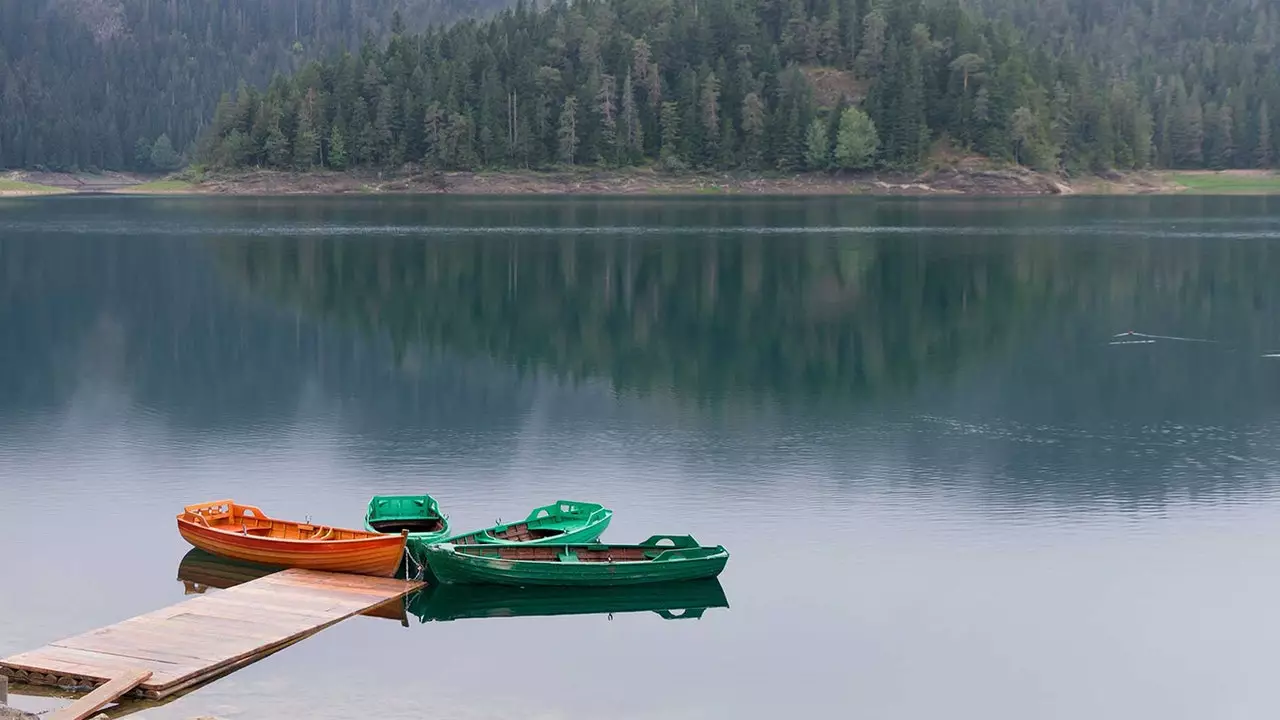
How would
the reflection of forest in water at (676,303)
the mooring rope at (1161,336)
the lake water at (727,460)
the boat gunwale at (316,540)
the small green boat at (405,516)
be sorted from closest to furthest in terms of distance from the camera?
the lake water at (727,460)
the boat gunwale at (316,540)
the small green boat at (405,516)
the reflection of forest in water at (676,303)
the mooring rope at (1161,336)

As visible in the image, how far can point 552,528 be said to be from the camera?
42.4 meters

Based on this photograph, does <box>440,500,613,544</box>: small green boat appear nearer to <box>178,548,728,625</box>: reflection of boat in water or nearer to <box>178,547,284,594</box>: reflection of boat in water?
<box>178,548,728,625</box>: reflection of boat in water

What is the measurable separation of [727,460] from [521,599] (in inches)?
637

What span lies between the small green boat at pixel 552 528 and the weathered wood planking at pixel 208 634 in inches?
85.6

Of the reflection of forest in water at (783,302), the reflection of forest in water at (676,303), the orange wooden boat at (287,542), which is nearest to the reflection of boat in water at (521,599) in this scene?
the orange wooden boat at (287,542)

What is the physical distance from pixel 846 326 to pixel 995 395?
892 inches

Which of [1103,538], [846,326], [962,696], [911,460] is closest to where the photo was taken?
[962,696]

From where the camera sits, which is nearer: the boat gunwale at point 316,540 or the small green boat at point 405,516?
the boat gunwale at point 316,540

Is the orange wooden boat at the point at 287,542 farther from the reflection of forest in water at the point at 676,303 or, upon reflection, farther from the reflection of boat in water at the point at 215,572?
the reflection of forest in water at the point at 676,303

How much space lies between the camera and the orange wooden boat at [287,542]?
39.4 m

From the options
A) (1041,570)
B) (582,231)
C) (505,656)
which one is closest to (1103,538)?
(1041,570)

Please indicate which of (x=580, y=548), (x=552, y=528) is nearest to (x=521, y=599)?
(x=580, y=548)

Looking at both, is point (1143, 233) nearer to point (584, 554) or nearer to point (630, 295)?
point (630, 295)

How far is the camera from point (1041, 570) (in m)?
42.4
